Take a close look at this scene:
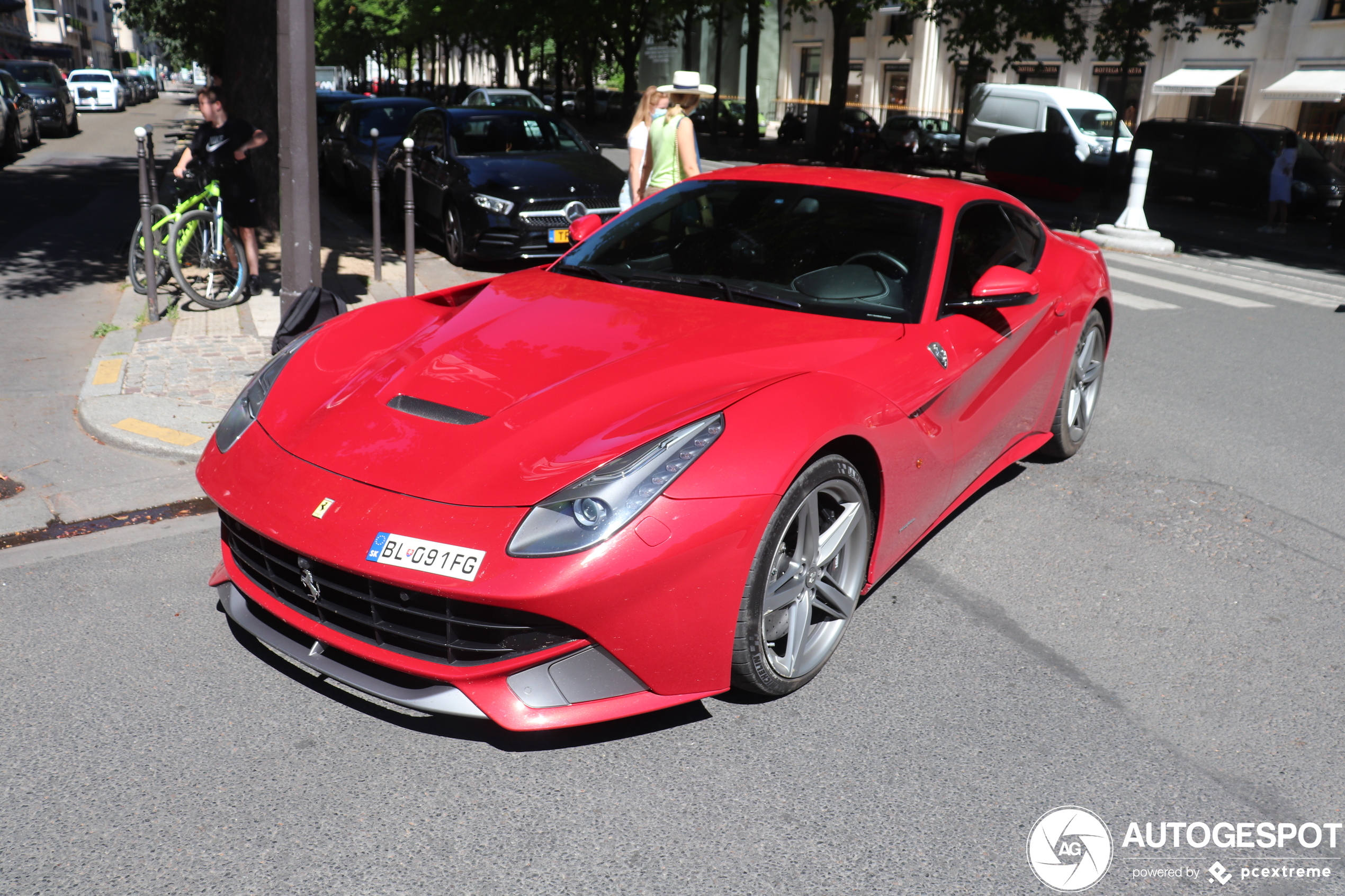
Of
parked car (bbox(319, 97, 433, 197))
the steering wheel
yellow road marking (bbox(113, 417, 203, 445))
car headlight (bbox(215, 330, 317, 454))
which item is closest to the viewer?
car headlight (bbox(215, 330, 317, 454))

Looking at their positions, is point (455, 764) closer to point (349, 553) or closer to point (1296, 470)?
point (349, 553)

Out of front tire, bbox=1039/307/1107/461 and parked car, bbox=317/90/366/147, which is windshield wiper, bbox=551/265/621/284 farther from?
parked car, bbox=317/90/366/147

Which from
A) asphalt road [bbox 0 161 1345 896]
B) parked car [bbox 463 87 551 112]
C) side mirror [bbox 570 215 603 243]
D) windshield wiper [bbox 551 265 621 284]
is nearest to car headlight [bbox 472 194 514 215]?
side mirror [bbox 570 215 603 243]

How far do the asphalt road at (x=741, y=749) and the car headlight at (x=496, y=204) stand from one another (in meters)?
6.33

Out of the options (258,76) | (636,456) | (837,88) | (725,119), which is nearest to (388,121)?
(258,76)

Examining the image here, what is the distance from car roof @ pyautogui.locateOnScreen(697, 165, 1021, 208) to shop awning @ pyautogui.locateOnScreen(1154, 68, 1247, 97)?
35.5 m

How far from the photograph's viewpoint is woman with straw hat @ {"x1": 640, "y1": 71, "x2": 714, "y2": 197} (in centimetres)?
799

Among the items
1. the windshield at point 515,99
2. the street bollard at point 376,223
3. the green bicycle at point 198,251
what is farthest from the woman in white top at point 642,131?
the windshield at point 515,99

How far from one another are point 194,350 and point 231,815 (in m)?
4.97

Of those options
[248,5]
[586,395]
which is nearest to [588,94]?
[248,5]

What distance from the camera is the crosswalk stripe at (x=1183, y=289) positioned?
429 inches

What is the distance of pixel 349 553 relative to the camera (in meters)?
2.66

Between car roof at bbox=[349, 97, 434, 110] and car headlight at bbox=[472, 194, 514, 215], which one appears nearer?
car headlight at bbox=[472, 194, 514, 215]

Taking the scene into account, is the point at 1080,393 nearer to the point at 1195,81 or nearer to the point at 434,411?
the point at 434,411
